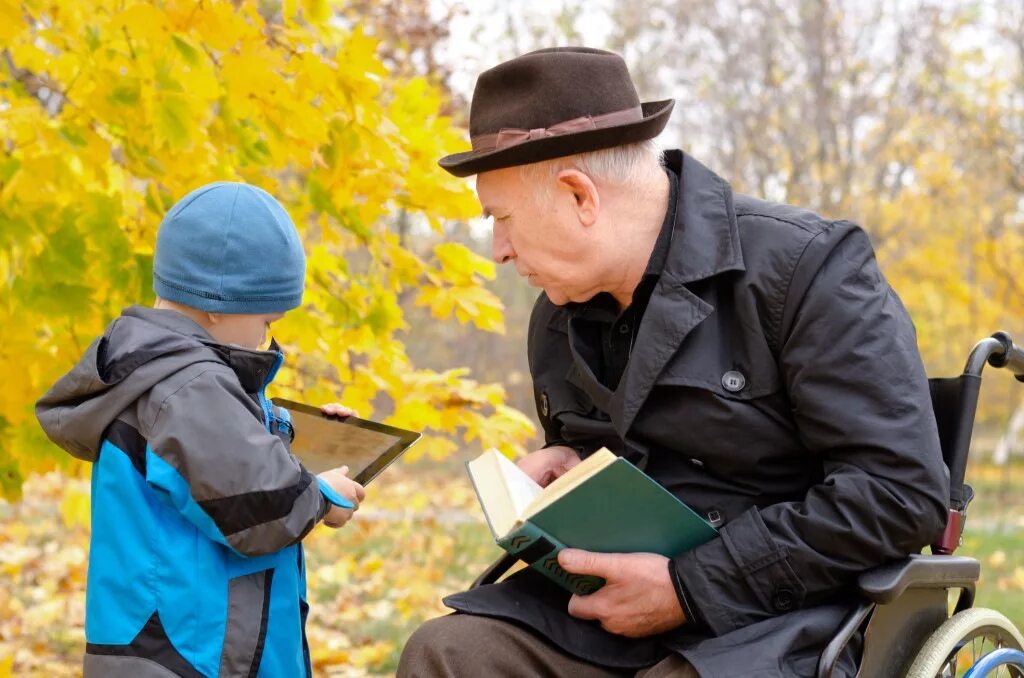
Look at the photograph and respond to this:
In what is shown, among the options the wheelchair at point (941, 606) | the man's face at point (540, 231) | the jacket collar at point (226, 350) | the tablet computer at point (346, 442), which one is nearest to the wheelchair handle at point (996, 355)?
the wheelchair at point (941, 606)

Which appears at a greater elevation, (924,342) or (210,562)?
(210,562)

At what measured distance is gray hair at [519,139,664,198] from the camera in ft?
6.88

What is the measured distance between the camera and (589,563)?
6.44ft

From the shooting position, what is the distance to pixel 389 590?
5.46 metres

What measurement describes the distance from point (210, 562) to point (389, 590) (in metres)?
3.64

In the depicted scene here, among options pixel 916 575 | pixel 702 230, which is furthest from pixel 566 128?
pixel 916 575

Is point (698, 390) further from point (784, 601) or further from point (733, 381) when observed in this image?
point (784, 601)

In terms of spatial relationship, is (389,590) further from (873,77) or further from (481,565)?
(873,77)

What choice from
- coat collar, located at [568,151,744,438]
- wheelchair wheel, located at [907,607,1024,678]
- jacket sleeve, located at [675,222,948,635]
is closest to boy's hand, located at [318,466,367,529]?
coat collar, located at [568,151,744,438]

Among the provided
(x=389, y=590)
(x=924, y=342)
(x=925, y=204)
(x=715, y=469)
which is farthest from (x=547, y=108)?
(x=924, y=342)

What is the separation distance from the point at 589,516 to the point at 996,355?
0.92 meters

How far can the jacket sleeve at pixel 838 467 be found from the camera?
186 cm

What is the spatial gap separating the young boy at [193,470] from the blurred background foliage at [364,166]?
60 centimetres

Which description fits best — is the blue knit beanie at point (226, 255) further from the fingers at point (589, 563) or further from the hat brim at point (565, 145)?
the fingers at point (589, 563)
